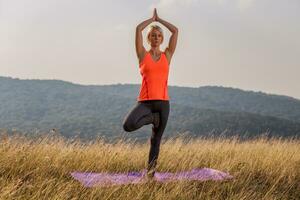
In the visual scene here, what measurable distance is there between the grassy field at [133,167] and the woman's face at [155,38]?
1998 millimetres

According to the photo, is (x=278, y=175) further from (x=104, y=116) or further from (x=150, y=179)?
(x=104, y=116)

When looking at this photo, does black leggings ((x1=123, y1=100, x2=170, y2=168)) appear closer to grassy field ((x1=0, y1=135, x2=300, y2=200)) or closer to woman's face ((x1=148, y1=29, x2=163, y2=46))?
grassy field ((x1=0, y1=135, x2=300, y2=200))

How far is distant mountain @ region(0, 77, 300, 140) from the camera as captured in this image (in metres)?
123

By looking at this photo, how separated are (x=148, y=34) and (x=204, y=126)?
127 metres

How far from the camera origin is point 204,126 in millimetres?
134000

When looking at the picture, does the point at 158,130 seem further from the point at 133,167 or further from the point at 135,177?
the point at 133,167

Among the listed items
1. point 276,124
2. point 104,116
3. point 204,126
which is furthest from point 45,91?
point 276,124

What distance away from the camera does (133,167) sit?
9.26 meters

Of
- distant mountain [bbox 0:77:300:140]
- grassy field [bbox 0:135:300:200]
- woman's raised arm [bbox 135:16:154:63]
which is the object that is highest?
woman's raised arm [bbox 135:16:154:63]

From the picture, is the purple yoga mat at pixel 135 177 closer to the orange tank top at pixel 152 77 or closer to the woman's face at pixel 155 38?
the orange tank top at pixel 152 77

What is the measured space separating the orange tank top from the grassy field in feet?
4.15

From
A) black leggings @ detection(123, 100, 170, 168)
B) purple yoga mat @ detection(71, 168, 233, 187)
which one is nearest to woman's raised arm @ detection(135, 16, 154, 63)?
black leggings @ detection(123, 100, 170, 168)

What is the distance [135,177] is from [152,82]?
1492mm

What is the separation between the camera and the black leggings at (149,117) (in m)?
7.34
